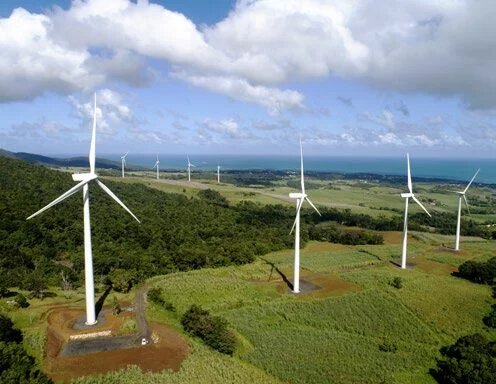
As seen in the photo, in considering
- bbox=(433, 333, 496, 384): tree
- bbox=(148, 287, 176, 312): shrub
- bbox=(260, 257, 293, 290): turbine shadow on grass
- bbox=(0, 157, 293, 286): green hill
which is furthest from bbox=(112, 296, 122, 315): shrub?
bbox=(433, 333, 496, 384): tree

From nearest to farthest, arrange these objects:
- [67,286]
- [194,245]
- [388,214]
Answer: [67,286] < [194,245] < [388,214]

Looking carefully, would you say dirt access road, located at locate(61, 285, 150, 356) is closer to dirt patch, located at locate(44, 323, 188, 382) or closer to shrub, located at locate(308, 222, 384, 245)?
dirt patch, located at locate(44, 323, 188, 382)

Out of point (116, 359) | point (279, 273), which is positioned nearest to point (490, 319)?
point (279, 273)

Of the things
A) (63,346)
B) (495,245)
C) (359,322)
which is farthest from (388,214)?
(63,346)

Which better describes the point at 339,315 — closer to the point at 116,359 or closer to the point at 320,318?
the point at 320,318

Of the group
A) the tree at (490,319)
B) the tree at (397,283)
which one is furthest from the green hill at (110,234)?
the tree at (490,319)

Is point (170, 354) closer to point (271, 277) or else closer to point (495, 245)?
point (271, 277)
